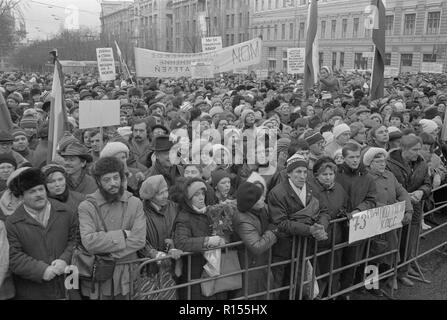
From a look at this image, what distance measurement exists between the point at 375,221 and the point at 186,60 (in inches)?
395

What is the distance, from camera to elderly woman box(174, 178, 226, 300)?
368 centimetres

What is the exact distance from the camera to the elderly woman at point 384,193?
460cm

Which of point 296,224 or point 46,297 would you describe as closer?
point 46,297

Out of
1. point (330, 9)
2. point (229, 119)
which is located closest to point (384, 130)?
point (229, 119)

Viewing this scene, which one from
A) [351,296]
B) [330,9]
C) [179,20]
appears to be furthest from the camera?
[179,20]

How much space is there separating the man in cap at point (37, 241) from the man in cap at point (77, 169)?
83 cm

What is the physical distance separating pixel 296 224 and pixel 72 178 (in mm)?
2205

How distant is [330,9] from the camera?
5666 cm

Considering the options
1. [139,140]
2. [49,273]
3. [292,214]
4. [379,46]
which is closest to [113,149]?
[139,140]

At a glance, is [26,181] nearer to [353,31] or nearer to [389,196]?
[389,196]

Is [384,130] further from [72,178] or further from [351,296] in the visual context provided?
[72,178]

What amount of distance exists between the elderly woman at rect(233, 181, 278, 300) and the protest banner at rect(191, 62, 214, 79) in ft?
32.6

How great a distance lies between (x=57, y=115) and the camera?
19.2 ft

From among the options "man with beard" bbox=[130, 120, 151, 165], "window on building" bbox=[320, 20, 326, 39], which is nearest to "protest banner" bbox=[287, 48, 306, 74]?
"man with beard" bbox=[130, 120, 151, 165]
